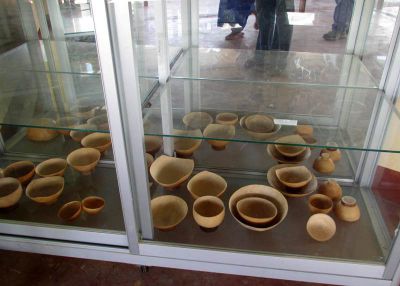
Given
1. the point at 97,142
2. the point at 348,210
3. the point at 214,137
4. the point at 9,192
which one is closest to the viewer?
the point at 214,137

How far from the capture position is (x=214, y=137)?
0.92m

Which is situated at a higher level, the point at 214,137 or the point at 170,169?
the point at 214,137

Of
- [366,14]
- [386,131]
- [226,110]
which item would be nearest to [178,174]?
[226,110]

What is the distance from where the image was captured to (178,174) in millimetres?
1145

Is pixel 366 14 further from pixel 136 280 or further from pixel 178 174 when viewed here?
pixel 136 280

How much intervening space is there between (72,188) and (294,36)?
994 mm

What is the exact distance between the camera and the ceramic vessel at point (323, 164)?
1152 millimetres

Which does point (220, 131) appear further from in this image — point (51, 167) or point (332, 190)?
point (51, 167)

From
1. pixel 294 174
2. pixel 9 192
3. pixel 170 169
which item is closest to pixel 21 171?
pixel 9 192

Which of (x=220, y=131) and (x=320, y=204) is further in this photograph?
(x=320, y=204)

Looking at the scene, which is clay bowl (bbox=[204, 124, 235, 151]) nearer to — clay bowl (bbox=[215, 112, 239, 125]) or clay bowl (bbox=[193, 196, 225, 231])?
clay bowl (bbox=[215, 112, 239, 125])

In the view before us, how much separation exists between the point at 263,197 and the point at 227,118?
28cm

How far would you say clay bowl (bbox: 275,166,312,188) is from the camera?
1.11 m

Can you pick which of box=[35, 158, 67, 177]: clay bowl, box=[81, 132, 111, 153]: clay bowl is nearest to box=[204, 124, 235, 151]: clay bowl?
box=[81, 132, 111, 153]: clay bowl
